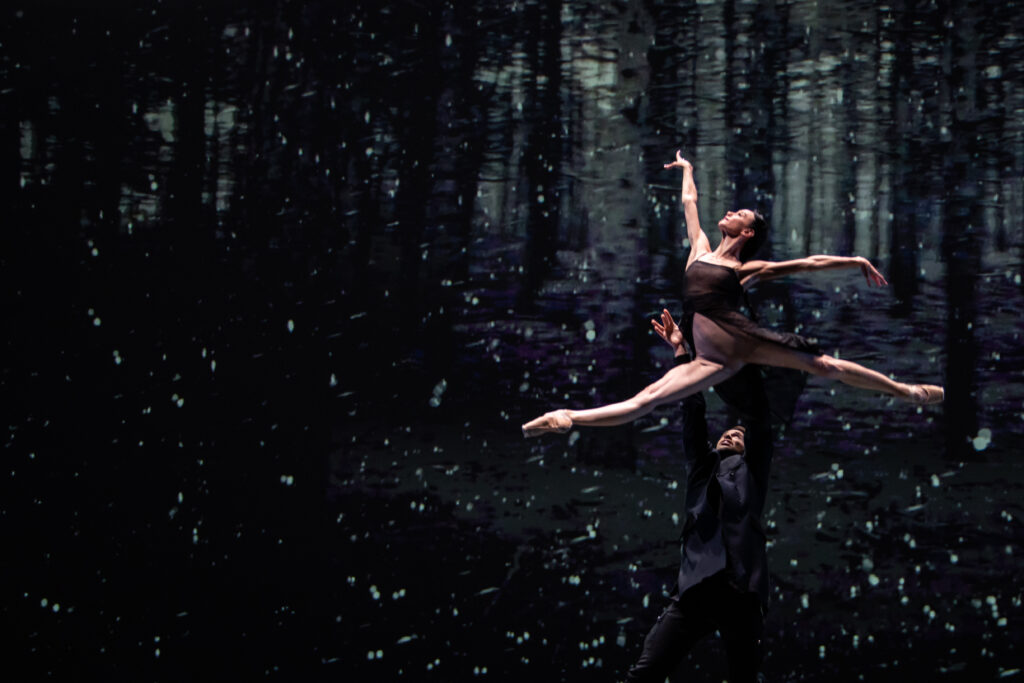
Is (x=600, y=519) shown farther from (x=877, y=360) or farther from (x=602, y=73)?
(x=602, y=73)

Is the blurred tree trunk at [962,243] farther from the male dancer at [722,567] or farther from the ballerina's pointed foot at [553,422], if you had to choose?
the ballerina's pointed foot at [553,422]

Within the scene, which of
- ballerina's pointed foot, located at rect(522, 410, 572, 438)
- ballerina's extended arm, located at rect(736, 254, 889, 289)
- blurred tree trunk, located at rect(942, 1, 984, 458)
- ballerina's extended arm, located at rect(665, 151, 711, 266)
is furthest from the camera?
blurred tree trunk, located at rect(942, 1, 984, 458)

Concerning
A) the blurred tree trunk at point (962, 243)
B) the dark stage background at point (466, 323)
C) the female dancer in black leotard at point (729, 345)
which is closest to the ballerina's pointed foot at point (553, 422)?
the female dancer in black leotard at point (729, 345)

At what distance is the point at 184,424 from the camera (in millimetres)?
4215

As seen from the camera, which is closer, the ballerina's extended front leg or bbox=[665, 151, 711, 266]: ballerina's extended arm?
the ballerina's extended front leg

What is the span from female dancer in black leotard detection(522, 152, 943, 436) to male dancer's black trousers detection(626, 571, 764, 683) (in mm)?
567

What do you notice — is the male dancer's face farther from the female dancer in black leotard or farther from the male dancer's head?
the female dancer in black leotard

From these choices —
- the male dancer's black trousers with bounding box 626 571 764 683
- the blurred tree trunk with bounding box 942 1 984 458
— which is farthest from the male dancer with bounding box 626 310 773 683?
the blurred tree trunk with bounding box 942 1 984 458

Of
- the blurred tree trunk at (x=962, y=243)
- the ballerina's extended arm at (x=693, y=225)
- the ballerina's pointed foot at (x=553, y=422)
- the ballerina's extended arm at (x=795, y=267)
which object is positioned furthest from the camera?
the blurred tree trunk at (x=962, y=243)

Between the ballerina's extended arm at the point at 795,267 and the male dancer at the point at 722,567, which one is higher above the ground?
the ballerina's extended arm at the point at 795,267

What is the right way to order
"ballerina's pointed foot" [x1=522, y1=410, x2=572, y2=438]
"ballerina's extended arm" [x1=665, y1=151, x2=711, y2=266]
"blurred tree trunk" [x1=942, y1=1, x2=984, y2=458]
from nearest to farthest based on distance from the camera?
"ballerina's pointed foot" [x1=522, y1=410, x2=572, y2=438]
"ballerina's extended arm" [x1=665, y1=151, x2=711, y2=266]
"blurred tree trunk" [x1=942, y1=1, x2=984, y2=458]

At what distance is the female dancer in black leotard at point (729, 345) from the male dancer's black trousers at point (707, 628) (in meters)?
0.57

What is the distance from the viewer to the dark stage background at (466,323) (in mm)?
3779

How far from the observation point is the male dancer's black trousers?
2.77 metres
